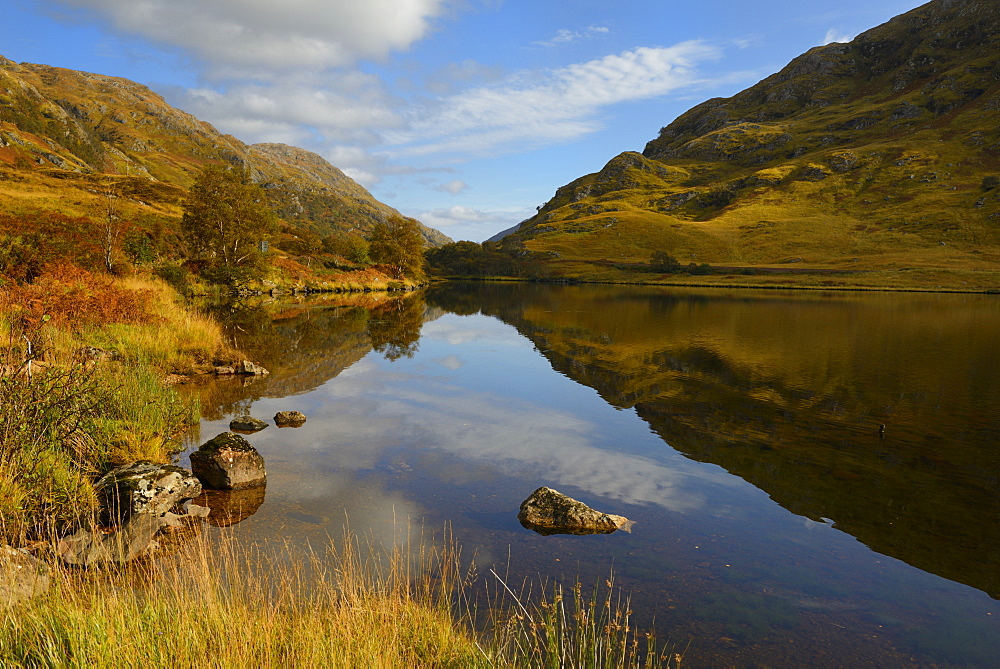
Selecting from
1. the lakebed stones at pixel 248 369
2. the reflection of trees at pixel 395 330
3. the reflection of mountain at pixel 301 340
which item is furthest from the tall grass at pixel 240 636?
the reflection of trees at pixel 395 330

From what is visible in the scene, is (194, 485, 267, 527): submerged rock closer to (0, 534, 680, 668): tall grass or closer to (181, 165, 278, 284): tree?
(0, 534, 680, 668): tall grass

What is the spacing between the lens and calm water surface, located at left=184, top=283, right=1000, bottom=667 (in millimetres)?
7871

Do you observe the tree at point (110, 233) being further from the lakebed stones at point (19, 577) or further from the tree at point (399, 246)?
the tree at point (399, 246)

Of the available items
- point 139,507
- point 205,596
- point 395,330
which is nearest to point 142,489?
point 139,507

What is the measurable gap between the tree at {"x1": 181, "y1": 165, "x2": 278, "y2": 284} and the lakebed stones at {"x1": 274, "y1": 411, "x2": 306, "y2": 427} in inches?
2014

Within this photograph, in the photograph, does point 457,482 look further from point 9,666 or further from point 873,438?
point 873,438

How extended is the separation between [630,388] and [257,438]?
14816mm

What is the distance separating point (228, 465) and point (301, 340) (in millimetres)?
22865

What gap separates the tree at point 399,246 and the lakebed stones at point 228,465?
10012 centimetres

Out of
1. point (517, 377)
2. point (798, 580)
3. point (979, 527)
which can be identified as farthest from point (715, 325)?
point (798, 580)

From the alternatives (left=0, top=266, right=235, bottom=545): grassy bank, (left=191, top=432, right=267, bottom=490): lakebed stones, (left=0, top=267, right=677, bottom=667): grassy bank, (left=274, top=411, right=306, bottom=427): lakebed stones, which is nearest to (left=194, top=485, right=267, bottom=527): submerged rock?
(left=191, top=432, right=267, bottom=490): lakebed stones

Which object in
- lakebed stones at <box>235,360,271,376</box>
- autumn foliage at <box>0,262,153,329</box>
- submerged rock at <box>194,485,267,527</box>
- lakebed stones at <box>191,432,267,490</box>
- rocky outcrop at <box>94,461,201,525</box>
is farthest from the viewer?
lakebed stones at <box>235,360,271,376</box>

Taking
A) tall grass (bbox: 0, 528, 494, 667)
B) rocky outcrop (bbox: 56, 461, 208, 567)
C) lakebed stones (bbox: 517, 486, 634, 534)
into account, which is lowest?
lakebed stones (bbox: 517, 486, 634, 534)

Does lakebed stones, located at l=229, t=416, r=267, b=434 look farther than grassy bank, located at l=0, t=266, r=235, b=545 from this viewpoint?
Yes
